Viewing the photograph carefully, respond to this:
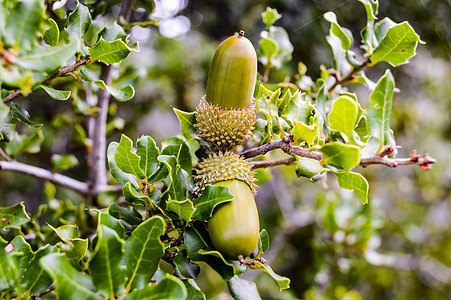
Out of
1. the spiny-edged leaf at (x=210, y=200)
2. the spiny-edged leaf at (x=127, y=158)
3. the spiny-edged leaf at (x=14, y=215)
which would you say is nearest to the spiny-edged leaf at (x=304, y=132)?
the spiny-edged leaf at (x=210, y=200)

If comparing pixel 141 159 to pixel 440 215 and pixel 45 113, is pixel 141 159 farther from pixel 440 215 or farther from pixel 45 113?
pixel 440 215

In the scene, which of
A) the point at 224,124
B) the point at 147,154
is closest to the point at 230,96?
the point at 224,124

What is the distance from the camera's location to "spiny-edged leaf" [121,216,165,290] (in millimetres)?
486

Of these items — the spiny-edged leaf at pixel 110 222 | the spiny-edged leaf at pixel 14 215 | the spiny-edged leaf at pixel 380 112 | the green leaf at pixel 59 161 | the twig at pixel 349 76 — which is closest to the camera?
the spiny-edged leaf at pixel 110 222

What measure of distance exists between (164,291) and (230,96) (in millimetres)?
347

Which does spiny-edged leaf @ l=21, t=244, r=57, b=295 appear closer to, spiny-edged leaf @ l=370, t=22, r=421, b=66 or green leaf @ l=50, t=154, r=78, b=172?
green leaf @ l=50, t=154, r=78, b=172

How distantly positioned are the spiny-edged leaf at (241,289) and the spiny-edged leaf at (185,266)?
68 mm

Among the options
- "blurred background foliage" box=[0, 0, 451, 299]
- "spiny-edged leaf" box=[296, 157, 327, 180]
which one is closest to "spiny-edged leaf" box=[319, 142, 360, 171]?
"spiny-edged leaf" box=[296, 157, 327, 180]

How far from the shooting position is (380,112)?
2.05ft

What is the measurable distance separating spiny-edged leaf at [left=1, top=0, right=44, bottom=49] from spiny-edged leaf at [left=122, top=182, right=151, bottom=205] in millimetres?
248

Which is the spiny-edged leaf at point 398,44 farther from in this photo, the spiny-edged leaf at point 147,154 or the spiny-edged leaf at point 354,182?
the spiny-edged leaf at point 147,154

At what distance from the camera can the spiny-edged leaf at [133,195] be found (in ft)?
1.90

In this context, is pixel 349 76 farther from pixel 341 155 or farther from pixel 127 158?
pixel 127 158

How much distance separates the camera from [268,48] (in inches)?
37.5
